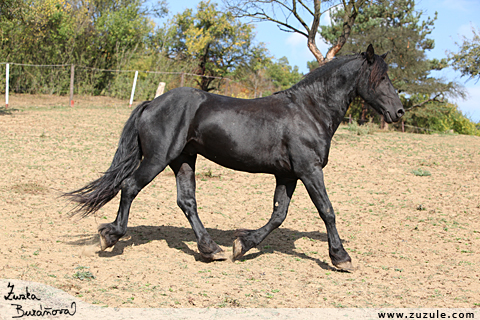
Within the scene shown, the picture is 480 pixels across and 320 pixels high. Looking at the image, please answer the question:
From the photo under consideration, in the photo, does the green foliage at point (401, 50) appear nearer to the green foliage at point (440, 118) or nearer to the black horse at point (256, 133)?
the green foliage at point (440, 118)

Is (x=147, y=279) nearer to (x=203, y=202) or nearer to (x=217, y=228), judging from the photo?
(x=217, y=228)

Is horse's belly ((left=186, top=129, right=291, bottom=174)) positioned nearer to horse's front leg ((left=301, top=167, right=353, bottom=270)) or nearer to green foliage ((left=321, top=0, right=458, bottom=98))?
horse's front leg ((left=301, top=167, right=353, bottom=270))

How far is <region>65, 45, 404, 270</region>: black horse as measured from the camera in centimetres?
465

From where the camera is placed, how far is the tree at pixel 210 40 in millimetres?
32812

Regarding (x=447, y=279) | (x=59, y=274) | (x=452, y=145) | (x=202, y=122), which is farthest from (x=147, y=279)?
(x=452, y=145)

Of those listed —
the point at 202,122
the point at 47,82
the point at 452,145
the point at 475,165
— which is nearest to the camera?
the point at 202,122

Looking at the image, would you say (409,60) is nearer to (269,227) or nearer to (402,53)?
(402,53)

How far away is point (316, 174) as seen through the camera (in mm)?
4590

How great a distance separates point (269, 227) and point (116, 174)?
5.89ft

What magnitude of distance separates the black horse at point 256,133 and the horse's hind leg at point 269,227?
0.01 meters

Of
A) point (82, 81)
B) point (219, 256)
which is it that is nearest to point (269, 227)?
point (219, 256)

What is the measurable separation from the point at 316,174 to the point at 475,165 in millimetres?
8093

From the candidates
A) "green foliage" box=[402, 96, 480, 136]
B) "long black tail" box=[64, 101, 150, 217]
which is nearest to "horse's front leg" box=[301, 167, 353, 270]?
"long black tail" box=[64, 101, 150, 217]
